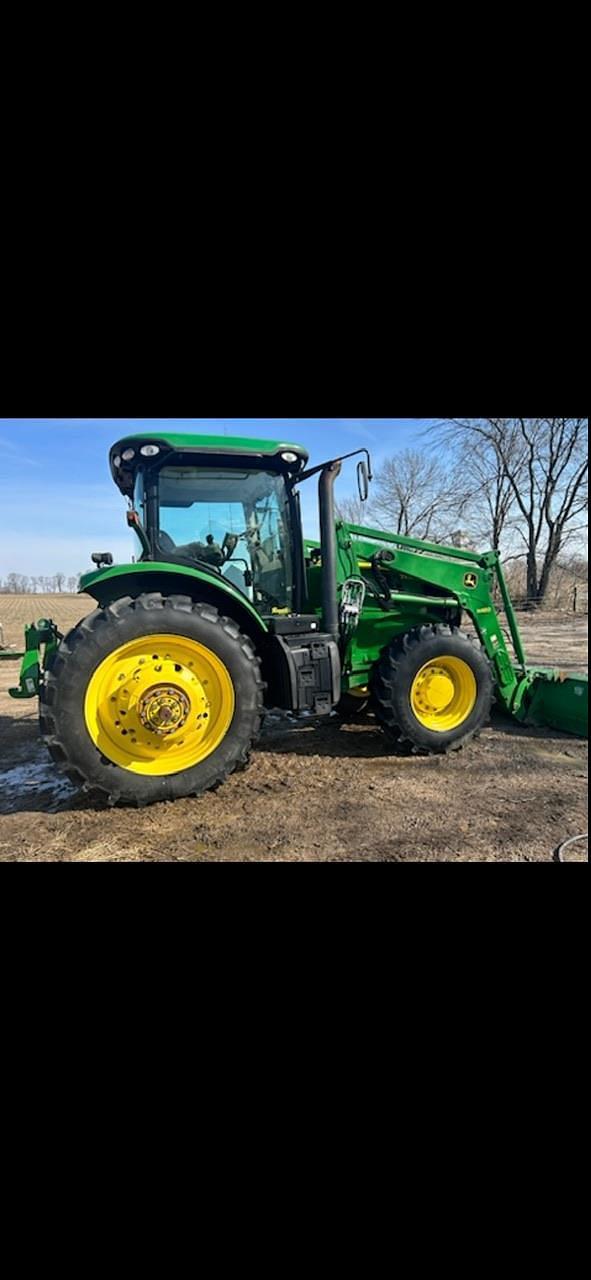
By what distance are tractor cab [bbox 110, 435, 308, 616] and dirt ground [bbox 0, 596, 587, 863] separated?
137 cm

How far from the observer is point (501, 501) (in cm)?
2147

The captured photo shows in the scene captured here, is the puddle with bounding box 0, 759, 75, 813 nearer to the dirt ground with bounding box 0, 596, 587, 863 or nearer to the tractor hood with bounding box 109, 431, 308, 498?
the dirt ground with bounding box 0, 596, 587, 863

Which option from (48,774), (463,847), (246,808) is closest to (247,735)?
(246,808)

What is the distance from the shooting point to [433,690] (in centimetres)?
446

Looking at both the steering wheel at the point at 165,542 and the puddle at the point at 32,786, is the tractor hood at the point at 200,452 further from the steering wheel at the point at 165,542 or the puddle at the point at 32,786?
the puddle at the point at 32,786

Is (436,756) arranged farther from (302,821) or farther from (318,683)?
(302,821)

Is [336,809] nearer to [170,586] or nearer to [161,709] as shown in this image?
[161,709]

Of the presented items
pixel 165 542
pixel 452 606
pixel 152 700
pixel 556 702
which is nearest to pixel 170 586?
pixel 165 542

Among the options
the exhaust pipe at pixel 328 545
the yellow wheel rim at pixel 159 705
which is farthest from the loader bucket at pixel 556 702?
the yellow wheel rim at pixel 159 705

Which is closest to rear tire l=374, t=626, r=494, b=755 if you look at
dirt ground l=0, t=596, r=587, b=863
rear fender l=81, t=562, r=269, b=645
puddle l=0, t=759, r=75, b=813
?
dirt ground l=0, t=596, r=587, b=863

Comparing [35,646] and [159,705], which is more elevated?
[35,646]

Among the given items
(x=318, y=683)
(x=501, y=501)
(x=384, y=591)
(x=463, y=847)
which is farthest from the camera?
(x=501, y=501)

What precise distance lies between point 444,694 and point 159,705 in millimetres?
2370

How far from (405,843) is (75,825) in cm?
196
